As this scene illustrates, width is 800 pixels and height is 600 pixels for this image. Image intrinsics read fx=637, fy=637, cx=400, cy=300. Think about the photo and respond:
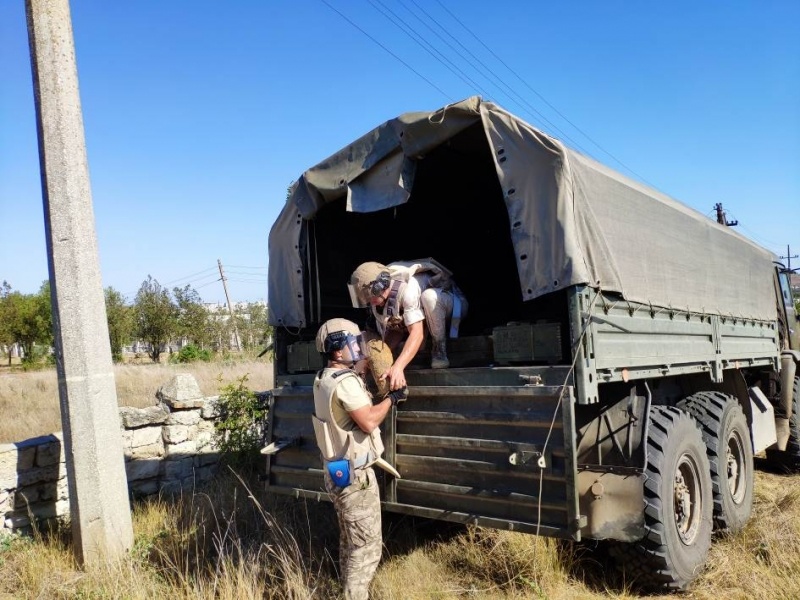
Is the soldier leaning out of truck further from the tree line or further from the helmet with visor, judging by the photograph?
the tree line

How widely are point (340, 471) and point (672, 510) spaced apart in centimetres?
207

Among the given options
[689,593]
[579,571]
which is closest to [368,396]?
[579,571]

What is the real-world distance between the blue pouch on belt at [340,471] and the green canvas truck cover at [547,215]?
4.60ft

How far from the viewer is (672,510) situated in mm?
3900

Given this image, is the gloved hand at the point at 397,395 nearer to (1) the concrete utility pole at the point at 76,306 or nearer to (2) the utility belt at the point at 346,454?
(2) the utility belt at the point at 346,454

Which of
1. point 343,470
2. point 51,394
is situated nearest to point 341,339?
point 343,470

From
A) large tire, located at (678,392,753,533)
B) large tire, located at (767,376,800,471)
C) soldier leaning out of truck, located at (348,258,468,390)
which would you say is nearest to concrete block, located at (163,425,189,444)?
soldier leaning out of truck, located at (348,258,468,390)

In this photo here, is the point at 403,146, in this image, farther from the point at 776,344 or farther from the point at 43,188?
the point at 776,344

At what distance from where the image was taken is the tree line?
30312 mm

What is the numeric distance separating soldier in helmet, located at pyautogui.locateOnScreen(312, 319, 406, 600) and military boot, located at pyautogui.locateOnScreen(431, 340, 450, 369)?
0.57 m

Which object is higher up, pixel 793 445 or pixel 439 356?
pixel 439 356

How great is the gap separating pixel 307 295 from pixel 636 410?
8.82ft

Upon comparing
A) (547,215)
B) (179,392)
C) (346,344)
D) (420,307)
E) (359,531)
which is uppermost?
(547,215)

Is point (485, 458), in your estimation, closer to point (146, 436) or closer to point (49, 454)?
point (49, 454)
